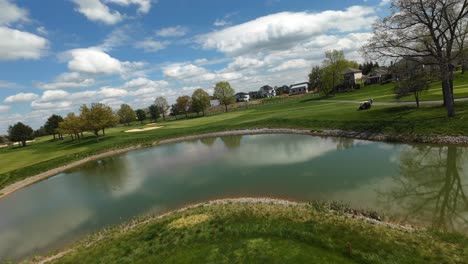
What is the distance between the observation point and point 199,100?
97.8 meters

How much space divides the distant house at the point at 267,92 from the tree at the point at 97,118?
424ft

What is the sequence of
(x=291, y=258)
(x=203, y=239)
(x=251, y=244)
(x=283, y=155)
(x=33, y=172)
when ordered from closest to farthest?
1. (x=291, y=258)
2. (x=251, y=244)
3. (x=203, y=239)
4. (x=283, y=155)
5. (x=33, y=172)

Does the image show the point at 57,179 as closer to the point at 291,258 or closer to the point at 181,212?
the point at 181,212

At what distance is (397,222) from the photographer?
469 inches

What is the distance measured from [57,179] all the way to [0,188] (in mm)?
6062

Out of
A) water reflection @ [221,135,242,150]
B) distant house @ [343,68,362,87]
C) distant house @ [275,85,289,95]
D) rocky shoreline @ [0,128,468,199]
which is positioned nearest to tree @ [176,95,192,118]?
rocky shoreline @ [0,128,468,199]

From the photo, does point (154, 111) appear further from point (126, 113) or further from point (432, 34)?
point (432, 34)

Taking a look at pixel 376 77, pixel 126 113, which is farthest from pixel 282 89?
pixel 126 113

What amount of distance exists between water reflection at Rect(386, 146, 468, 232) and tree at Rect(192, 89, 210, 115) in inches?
3196

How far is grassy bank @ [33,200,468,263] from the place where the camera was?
8.97 meters

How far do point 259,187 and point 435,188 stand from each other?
10.9m

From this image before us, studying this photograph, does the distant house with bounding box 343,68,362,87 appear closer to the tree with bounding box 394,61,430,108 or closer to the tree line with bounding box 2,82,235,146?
the tree line with bounding box 2,82,235,146

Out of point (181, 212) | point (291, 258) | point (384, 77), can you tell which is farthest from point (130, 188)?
point (384, 77)

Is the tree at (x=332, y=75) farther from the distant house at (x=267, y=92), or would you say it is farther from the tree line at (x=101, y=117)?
the distant house at (x=267, y=92)
